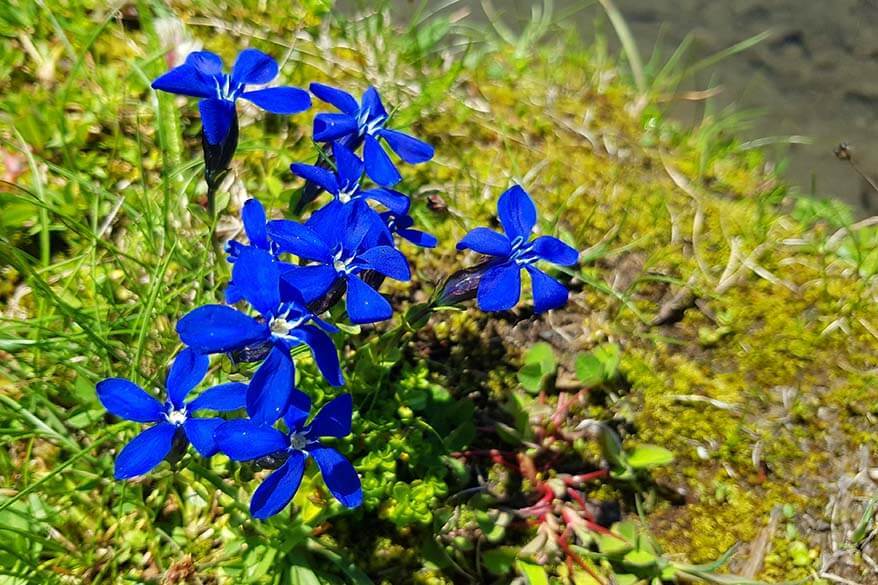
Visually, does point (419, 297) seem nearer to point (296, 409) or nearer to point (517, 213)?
point (517, 213)

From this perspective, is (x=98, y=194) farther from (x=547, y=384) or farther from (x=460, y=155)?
(x=547, y=384)

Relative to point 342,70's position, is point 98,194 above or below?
below

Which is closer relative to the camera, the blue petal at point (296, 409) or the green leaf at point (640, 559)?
the blue petal at point (296, 409)

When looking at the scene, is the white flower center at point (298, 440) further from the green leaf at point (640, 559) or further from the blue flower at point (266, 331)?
the green leaf at point (640, 559)

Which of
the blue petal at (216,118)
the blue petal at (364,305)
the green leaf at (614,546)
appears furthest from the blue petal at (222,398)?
the green leaf at (614,546)

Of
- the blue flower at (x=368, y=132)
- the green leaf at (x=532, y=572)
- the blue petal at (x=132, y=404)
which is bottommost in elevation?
the green leaf at (x=532, y=572)

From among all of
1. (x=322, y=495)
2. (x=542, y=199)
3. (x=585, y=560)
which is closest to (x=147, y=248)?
(x=322, y=495)
